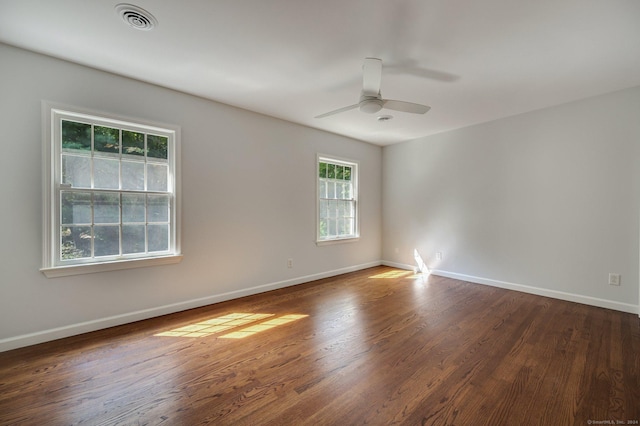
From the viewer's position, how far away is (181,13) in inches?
74.0

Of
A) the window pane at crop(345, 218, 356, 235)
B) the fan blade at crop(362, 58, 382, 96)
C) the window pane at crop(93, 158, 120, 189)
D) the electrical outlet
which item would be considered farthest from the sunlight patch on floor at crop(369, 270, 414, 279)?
the window pane at crop(93, 158, 120, 189)

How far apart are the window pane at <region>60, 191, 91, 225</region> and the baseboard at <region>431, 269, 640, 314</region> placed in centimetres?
506

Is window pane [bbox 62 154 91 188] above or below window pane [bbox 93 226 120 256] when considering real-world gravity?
above

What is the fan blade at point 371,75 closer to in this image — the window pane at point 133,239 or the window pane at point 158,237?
the window pane at point 158,237

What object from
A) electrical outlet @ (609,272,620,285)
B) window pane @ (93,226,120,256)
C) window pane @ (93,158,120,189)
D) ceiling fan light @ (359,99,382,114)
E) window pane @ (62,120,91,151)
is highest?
ceiling fan light @ (359,99,382,114)

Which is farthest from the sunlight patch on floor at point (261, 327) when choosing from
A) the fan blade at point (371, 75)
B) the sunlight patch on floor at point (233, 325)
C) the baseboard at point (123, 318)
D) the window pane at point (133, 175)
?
the fan blade at point (371, 75)

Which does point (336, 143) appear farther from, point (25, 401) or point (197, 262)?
point (25, 401)

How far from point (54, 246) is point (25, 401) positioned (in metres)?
1.32

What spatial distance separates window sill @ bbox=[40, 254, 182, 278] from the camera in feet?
7.90

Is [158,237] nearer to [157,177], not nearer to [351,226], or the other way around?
[157,177]

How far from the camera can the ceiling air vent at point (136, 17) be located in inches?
71.9

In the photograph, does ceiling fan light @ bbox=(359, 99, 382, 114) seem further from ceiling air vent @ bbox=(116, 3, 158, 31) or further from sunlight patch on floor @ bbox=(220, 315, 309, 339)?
sunlight patch on floor @ bbox=(220, 315, 309, 339)

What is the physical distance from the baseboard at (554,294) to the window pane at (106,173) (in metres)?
4.94

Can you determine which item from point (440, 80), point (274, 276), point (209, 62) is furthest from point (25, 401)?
point (440, 80)
